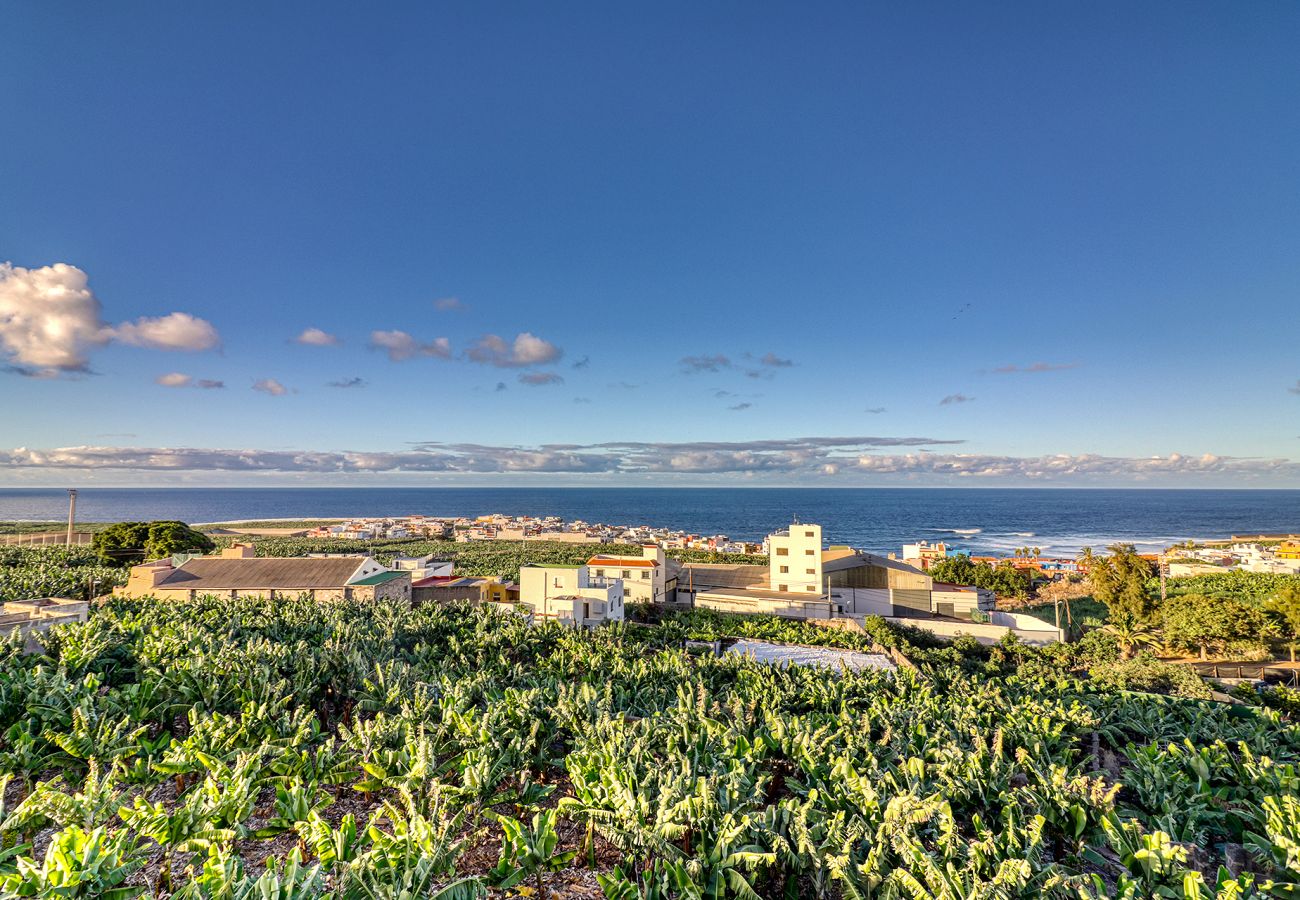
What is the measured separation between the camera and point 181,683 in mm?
9969

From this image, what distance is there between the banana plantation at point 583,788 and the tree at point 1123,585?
19725 mm

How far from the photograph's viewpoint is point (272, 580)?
2892cm

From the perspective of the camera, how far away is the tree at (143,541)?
44469mm

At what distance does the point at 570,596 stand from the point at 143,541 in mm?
40711

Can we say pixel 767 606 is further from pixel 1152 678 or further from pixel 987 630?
pixel 1152 678

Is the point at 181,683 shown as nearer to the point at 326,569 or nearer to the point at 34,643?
the point at 34,643

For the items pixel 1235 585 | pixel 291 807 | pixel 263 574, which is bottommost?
pixel 1235 585

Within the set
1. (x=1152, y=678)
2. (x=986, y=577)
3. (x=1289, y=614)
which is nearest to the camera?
(x=1152, y=678)

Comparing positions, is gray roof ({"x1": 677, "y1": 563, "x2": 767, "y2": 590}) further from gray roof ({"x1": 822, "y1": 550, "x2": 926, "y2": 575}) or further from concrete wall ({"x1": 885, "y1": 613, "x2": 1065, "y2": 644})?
concrete wall ({"x1": 885, "y1": 613, "x2": 1065, "y2": 644})

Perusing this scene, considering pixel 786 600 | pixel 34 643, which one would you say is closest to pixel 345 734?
pixel 34 643

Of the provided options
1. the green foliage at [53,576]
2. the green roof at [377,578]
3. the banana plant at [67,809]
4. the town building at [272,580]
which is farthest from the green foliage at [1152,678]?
the green foliage at [53,576]

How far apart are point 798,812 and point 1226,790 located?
25.5 feet

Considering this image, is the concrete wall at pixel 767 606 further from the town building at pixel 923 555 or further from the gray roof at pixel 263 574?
the town building at pixel 923 555

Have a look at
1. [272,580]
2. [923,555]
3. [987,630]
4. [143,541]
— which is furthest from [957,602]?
[143,541]
